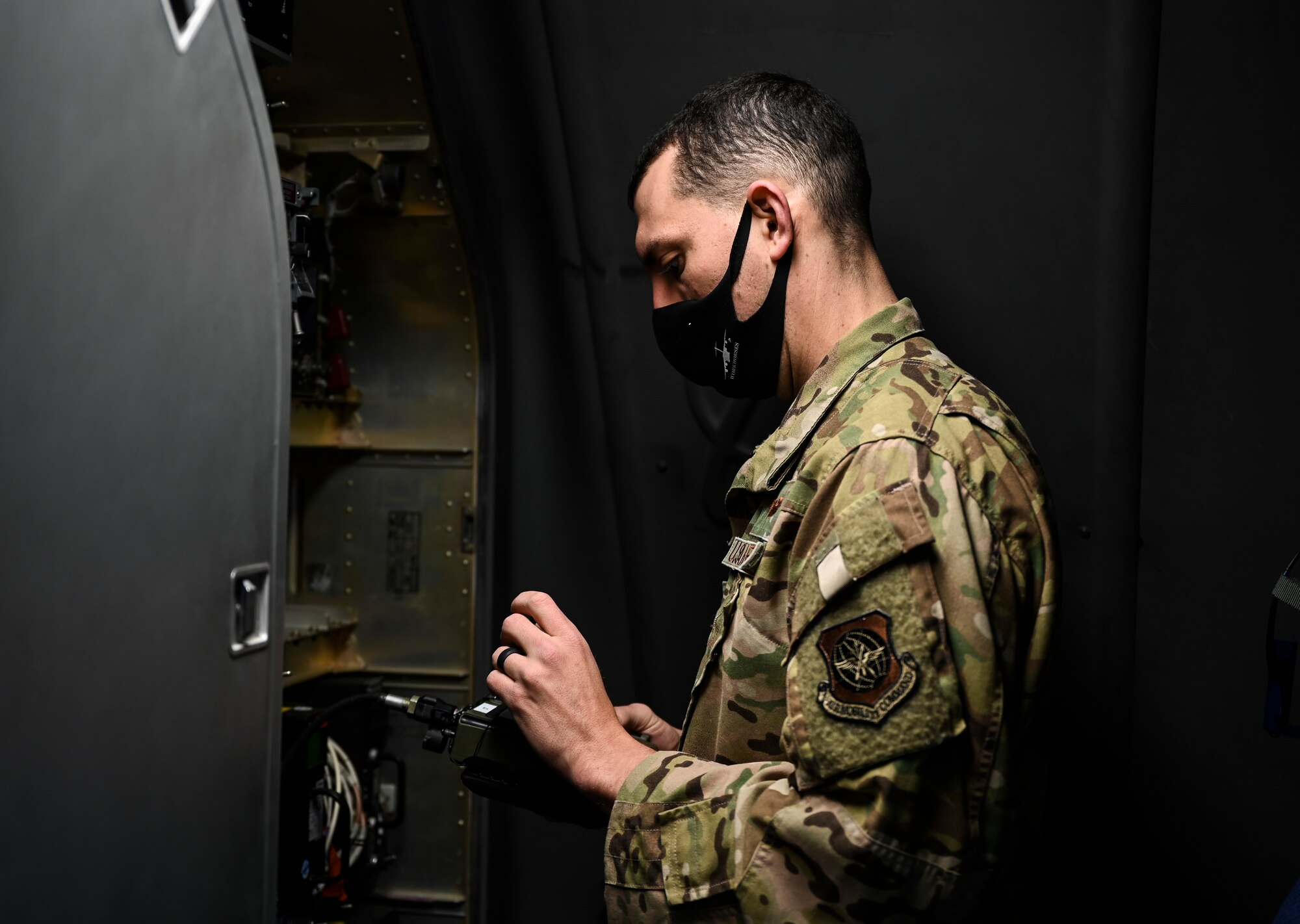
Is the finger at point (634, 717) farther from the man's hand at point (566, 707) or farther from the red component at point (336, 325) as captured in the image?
the red component at point (336, 325)

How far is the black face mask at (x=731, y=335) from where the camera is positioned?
115 centimetres

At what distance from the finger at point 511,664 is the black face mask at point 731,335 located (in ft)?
1.45

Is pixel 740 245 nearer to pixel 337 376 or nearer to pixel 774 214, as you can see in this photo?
pixel 774 214

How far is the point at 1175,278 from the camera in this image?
4.88 feet

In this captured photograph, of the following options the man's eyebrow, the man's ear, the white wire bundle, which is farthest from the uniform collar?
the white wire bundle

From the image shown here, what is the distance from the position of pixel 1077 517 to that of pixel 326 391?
1.55 m

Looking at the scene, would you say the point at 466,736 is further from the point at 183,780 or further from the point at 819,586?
the point at 819,586

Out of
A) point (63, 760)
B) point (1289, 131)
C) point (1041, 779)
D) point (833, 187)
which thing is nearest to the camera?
point (63, 760)

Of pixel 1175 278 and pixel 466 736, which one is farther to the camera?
pixel 1175 278

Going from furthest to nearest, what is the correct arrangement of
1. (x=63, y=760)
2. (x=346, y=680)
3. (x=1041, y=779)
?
1. (x=346, y=680)
2. (x=1041, y=779)
3. (x=63, y=760)

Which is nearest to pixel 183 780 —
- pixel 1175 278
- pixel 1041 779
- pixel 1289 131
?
pixel 1041 779

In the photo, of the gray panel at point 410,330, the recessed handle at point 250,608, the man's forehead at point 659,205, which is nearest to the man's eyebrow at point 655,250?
the man's forehead at point 659,205

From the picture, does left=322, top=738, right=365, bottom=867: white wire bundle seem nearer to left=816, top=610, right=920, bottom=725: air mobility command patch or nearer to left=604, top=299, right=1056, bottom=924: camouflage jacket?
left=604, top=299, right=1056, bottom=924: camouflage jacket

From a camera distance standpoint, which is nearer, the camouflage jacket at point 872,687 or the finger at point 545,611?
the camouflage jacket at point 872,687
